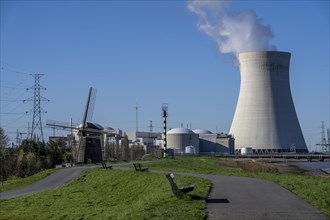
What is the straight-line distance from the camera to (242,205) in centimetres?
1196

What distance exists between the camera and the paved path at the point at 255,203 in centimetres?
1087

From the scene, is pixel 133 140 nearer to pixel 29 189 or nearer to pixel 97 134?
pixel 97 134

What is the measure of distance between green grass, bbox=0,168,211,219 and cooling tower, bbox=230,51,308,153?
27775mm

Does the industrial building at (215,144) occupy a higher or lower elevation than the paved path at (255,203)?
higher

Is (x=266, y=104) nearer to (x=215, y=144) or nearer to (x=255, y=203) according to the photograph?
(x=215, y=144)

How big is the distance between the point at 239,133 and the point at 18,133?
3173 centimetres

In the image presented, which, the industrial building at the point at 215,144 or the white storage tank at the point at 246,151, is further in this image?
the industrial building at the point at 215,144

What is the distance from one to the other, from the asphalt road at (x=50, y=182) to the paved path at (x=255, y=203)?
939 cm

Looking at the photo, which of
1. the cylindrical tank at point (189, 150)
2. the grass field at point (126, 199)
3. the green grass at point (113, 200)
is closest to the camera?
the green grass at point (113, 200)

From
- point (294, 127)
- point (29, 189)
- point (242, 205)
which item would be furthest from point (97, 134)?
point (242, 205)

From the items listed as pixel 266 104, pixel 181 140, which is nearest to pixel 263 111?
pixel 266 104

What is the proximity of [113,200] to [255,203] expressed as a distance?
675cm

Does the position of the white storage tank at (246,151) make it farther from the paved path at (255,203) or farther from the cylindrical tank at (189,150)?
the paved path at (255,203)

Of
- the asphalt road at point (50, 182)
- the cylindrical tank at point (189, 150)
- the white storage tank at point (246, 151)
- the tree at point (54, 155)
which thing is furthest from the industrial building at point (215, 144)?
the asphalt road at point (50, 182)
